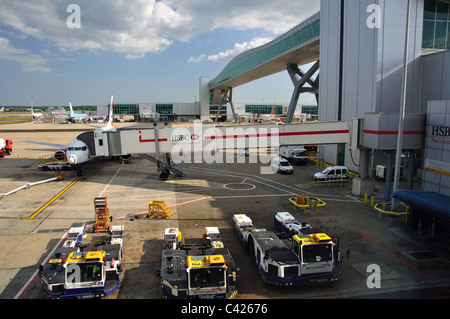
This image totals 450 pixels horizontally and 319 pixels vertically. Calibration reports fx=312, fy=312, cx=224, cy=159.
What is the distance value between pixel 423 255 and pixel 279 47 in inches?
2301

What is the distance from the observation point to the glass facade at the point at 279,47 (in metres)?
56.1

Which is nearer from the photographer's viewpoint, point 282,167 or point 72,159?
point 72,159

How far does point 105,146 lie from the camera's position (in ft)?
127

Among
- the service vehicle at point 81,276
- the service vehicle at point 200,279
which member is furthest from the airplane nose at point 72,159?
the service vehicle at point 200,279

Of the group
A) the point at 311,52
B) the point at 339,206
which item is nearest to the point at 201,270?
the point at 339,206

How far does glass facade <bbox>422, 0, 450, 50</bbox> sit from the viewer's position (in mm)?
39844

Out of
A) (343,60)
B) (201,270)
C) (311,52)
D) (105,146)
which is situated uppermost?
(311,52)

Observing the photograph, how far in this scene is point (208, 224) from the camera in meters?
24.4

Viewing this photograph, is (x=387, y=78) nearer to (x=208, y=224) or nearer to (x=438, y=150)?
(x=438, y=150)

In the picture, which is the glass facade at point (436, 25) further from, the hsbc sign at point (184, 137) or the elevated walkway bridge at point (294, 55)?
the hsbc sign at point (184, 137)

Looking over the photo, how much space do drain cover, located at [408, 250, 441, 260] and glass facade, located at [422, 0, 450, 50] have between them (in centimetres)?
3131

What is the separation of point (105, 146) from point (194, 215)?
18313 mm

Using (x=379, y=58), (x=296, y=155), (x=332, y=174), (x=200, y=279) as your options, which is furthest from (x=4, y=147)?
(x=379, y=58)

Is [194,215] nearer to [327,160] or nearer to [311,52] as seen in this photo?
[327,160]
